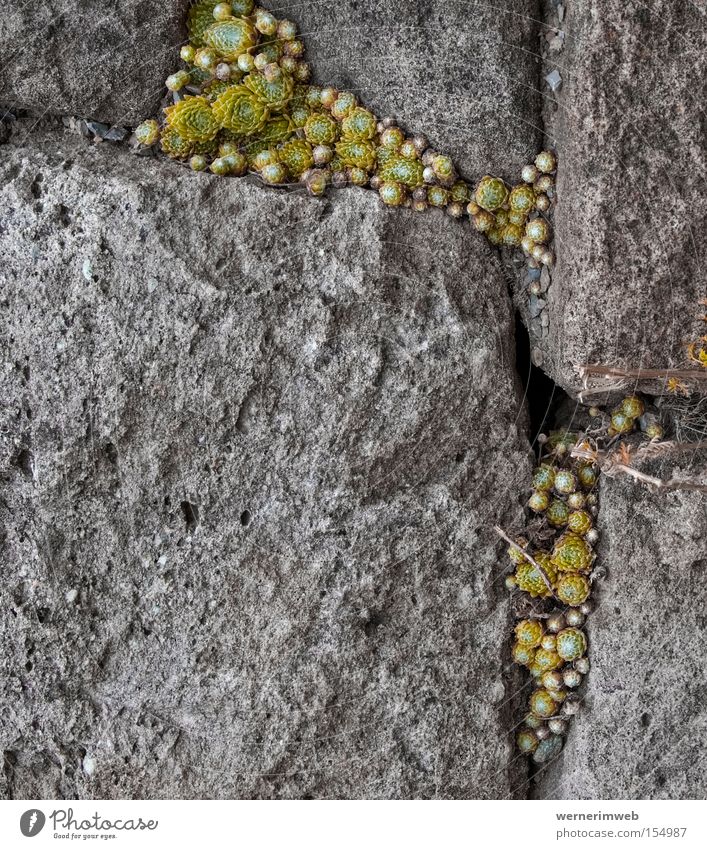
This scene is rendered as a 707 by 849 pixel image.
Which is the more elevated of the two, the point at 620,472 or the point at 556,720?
the point at 620,472

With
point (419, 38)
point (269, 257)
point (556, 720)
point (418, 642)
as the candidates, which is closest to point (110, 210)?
point (269, 257)

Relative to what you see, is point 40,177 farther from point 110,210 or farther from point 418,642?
point 418,642

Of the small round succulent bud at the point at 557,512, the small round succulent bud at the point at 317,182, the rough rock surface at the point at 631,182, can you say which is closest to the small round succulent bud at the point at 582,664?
the small round succulent bud at the point at 557,512

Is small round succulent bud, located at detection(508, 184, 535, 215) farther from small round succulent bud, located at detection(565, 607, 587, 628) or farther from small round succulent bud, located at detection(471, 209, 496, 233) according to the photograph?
small round succulent bud, located at detection(565, 607, 587, 628)

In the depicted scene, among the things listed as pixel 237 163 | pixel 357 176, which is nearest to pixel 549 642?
pixel 357 176
